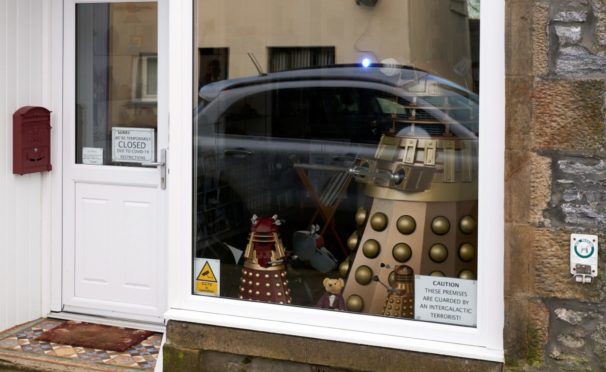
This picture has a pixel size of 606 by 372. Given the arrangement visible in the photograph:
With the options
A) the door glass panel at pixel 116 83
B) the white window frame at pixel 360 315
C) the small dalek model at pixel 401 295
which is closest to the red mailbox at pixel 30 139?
the door glass panel at pixel 116 83

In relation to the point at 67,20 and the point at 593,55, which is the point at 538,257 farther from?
the point at 67,20

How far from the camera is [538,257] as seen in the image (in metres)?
4.23

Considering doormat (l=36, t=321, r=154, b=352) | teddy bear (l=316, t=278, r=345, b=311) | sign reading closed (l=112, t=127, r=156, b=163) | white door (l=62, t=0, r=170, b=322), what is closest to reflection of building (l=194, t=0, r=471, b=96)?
white door (l=62, t=0, r=170, b=322)

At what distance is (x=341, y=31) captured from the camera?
4.95 metres

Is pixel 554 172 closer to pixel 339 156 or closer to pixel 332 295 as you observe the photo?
pixel 339 156

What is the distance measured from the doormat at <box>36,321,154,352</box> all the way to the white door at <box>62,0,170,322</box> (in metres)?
0.12

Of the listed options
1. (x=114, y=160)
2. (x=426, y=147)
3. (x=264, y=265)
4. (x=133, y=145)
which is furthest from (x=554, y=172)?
(x=114, y=160)

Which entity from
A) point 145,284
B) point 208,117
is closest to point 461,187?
point 208,117

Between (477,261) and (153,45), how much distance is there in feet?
8.40

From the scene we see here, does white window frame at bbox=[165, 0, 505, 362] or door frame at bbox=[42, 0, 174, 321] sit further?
door frame at bbox=[42, 0, 174, 321]

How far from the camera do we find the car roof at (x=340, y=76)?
484 centimetres

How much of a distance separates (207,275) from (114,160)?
1.31m

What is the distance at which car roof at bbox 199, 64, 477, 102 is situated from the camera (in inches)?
190

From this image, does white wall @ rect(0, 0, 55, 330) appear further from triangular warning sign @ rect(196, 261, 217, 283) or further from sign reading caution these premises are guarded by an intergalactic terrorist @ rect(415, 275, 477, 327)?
sign reading caution these premises are guarded by an intergalactic terrorist @ rect(415, 275, 477, 327)
